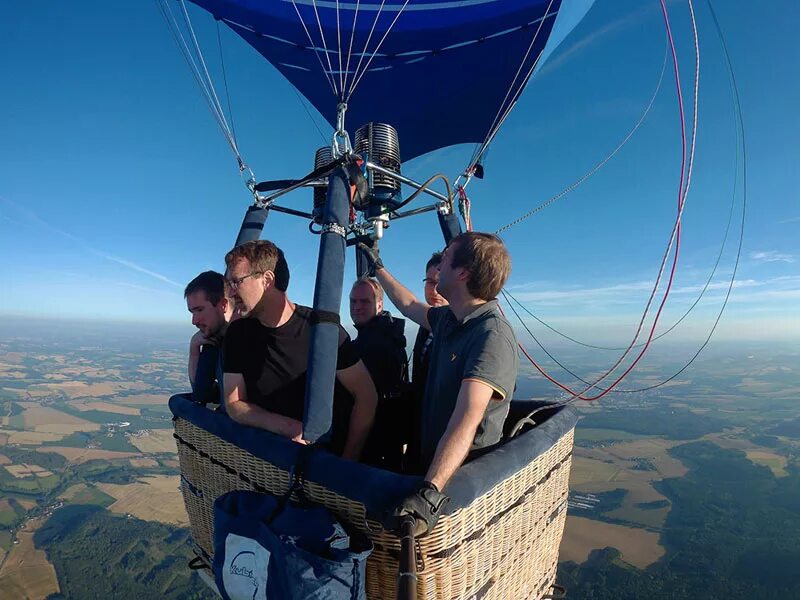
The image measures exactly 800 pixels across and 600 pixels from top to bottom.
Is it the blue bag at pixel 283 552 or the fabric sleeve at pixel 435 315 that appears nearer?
the blue bag at pixel 283 552

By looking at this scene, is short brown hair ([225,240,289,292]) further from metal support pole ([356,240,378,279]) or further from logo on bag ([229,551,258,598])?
metal support pole ([356,240,378,279])

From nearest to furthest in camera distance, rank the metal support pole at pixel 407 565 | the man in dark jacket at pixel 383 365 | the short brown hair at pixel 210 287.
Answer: the metal support pole at pixel 407 565 < the man in dark jacket at pixel 383 365 < the short brown hair at pixel 210 287

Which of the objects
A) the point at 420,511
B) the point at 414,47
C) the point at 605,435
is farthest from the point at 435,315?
the point at 605,435

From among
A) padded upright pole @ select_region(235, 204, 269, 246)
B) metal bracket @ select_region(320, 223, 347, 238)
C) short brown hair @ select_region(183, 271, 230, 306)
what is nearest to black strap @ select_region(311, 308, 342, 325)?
metal bracket @ select_region(320, 223, 347, 238)

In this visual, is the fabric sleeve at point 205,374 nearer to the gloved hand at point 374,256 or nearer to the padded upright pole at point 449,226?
the gloved hand at point 374,256

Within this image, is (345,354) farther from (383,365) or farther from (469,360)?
(469,360)

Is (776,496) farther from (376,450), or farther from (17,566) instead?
(17,566)

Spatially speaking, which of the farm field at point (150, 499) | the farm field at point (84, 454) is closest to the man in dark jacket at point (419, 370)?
the farm field at point (150, 499)
